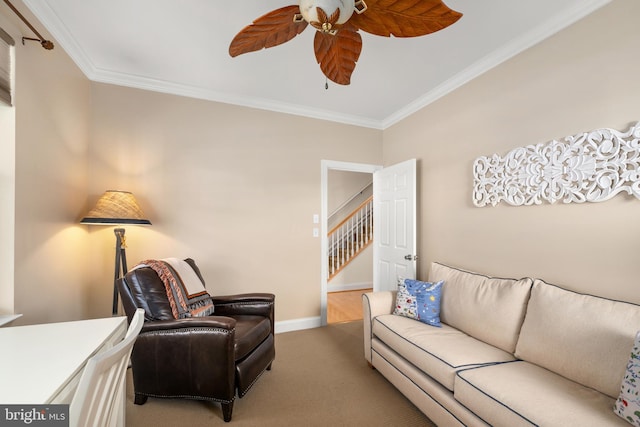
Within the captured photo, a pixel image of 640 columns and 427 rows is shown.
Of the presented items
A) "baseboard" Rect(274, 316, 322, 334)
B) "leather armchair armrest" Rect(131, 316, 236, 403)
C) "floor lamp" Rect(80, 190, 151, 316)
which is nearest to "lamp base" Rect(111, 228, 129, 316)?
"floor lamp" Rect(80, 190, 151, 316)

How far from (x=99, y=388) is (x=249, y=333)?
1.19m

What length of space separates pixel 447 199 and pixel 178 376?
2722mm

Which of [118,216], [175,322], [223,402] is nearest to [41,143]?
[118,216]

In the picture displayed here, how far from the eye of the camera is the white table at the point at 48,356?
2.50 ft

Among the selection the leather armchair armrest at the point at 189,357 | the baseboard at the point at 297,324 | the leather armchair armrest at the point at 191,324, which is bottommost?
the baseboard at the point at 297,324

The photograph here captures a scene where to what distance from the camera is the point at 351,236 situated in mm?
5523

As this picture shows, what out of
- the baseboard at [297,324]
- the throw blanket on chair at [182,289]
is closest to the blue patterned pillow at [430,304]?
the baseboard at [297,324]

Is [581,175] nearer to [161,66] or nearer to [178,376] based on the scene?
[178,376]

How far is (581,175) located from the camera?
168 cm

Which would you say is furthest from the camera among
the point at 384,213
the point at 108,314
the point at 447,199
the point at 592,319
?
the point at 384,213

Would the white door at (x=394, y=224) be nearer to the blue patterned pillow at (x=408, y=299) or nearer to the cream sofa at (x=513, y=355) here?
the blue patterned pillow at (x=408, y=299)

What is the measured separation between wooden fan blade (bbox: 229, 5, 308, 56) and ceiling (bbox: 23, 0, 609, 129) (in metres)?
0.53

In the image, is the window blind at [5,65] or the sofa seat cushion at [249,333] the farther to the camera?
the sofa seat cushion at [249,333]

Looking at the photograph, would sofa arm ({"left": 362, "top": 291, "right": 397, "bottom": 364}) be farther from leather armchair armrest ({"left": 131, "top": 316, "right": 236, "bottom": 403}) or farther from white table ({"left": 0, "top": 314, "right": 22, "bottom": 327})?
white table ({"left": 0, "top": 314, "right": 22, "bottom": 327})
